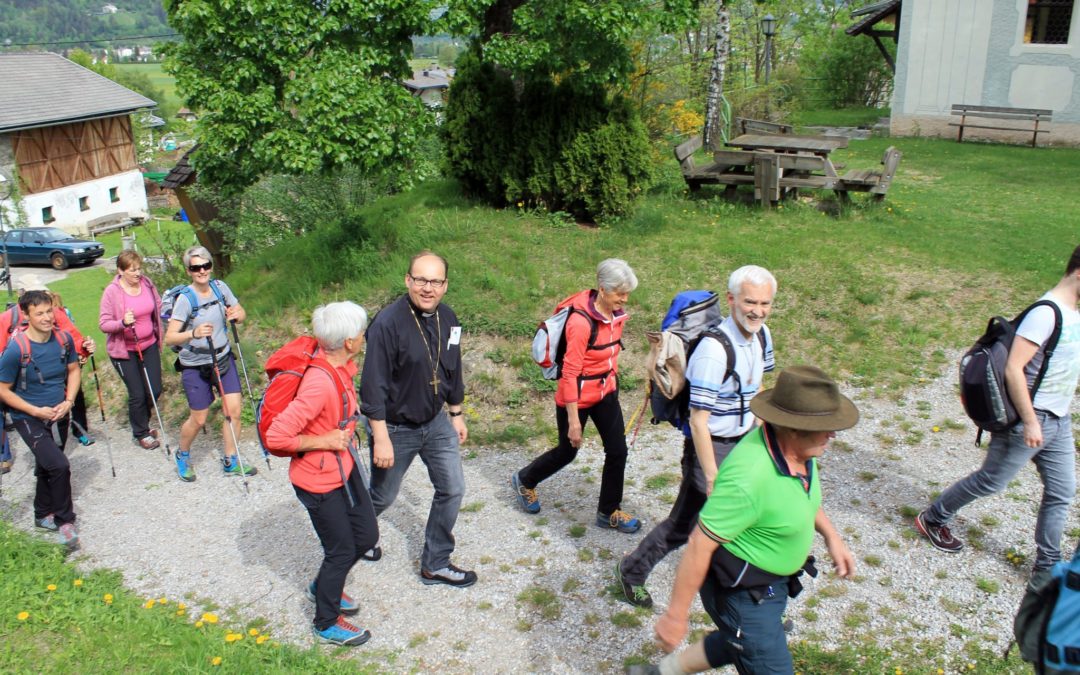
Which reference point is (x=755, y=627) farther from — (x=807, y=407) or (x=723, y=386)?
(x=723, y=386)

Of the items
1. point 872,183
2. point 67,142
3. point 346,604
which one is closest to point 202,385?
point 346,604

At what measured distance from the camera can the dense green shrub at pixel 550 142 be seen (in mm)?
9422

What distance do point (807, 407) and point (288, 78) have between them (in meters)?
7.07

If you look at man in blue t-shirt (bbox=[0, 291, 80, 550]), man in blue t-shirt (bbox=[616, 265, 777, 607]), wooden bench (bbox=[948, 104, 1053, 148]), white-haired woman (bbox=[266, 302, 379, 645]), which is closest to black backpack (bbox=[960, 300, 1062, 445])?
man in blue t-shirt (bbox=[616, 265, 777, 607])

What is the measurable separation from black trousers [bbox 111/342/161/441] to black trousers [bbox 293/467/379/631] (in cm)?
358

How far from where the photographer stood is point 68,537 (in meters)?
5.39

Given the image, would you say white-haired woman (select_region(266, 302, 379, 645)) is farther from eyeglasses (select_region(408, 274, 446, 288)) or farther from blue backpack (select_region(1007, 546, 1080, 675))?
blue backpack (select_region(1007, 546, 1080, 675))

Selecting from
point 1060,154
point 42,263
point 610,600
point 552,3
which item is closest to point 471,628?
point 610,600

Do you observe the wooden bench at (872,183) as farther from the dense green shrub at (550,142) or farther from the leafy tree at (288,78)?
the leafy tree at (288,78)

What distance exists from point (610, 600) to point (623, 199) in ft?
19.6

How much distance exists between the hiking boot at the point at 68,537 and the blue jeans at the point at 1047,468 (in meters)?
5.61

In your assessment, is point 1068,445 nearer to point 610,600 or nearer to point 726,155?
point 610,600

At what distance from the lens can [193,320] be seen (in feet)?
19.8

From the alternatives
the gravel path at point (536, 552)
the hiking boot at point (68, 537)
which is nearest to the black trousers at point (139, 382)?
the gravel path at point (536, 552)
